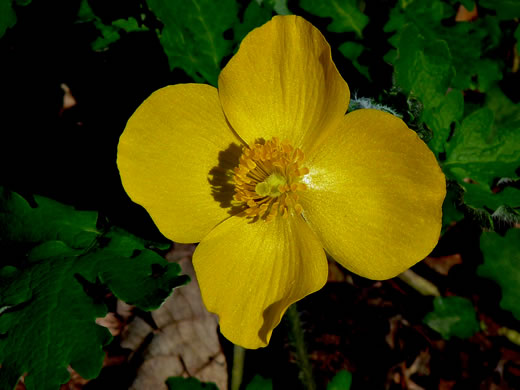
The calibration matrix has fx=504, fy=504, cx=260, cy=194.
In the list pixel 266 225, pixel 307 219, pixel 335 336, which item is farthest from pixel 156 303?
pixel 335 336

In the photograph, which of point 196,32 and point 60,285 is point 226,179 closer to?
point 196,32

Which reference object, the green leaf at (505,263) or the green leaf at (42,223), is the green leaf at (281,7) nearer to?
the green leaf at (42,223)

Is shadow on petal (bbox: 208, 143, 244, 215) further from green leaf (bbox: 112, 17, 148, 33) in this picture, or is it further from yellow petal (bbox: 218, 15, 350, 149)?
green leaf (bbox: 112, 17, 148, 33)

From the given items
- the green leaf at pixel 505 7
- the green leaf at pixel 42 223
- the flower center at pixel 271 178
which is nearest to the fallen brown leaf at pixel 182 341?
the green leaf at pixel 42 223

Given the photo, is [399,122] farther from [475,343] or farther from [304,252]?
[475,343]

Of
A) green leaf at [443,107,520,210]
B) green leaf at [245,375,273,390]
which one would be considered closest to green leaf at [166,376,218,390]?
green leaf at [245,375,273,390]

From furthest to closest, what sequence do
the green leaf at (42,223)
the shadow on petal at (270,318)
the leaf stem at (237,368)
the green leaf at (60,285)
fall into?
the leaf stem at (237,368), the green leaf at (42,223), the green leaf at (60,285), the shadow on petal at (270,318)
